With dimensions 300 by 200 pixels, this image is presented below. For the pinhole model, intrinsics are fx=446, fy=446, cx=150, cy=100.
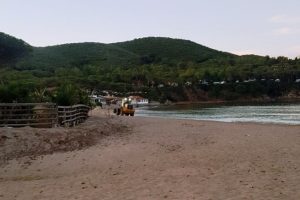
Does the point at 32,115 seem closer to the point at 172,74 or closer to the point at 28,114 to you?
the point at 28,114

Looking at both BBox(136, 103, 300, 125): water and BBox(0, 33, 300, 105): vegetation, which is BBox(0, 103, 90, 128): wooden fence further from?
BBox(0, 33, 300, 105): vegetation

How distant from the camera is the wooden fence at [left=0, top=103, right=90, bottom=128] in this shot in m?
20.0

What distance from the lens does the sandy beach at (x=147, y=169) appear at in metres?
8.81

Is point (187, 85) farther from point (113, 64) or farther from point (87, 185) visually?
point (87, 185)

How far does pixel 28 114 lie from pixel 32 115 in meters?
0.97

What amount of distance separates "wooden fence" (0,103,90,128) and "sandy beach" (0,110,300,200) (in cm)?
240

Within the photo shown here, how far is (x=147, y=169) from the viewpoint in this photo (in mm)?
11492

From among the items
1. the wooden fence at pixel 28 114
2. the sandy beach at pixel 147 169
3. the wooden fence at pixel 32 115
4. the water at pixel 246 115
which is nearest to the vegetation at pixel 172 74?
the water at pixel 246 115

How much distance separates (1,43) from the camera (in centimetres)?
9725

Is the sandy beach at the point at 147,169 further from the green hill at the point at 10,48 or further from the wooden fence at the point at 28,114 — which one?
the green hill at the point at 10,48

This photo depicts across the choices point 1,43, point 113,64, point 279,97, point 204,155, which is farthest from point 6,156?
point 113,64

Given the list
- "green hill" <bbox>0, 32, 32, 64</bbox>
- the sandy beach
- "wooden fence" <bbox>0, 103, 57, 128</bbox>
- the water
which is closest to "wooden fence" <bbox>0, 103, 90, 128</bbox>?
"wooden fence" <bbox>0, 103, 57, 128</bbox>

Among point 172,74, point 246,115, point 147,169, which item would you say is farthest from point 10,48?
point 147,169

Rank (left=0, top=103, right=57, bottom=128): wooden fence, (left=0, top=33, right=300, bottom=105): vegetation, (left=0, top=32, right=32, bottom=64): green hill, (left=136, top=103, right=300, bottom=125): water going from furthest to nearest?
(left=0, top=33, right=300, bottom=105): vegetation
(left=0, top=32, right=32, bottom=64): green hill
(left=136, top=103, right=300, bottom=125): water
(left=0, top=103, right=57, bottom=128): wooden fence
